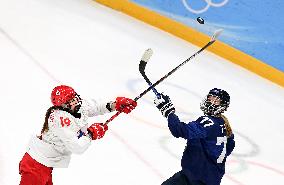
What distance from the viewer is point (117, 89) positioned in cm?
538

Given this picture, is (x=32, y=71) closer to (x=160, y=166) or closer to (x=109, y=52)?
(x=109, y=52)

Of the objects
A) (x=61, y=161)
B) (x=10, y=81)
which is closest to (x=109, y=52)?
(x=10, y=81)

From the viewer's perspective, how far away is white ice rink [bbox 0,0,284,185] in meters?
3.92

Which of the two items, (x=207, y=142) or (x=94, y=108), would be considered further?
(x=94, y=108)

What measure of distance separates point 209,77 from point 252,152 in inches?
73.5

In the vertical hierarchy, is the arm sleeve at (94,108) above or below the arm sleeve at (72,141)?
above

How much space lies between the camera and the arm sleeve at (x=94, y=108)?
2.96 m

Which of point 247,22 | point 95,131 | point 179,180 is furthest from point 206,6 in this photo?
point 95,131

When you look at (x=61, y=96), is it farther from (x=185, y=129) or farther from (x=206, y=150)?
(x=206, y=150)

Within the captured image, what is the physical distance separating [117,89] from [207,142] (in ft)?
8.96

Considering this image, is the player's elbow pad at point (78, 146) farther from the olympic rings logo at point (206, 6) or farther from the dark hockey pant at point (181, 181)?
the olympic rings logo at point (206, 6)

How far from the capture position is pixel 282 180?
434 cm

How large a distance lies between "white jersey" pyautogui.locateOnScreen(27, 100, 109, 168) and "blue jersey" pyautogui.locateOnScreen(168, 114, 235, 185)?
0.49 meters

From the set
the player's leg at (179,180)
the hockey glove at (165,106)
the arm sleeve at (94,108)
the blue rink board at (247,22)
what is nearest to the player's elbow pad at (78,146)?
the arm sleeve at (94,108)
